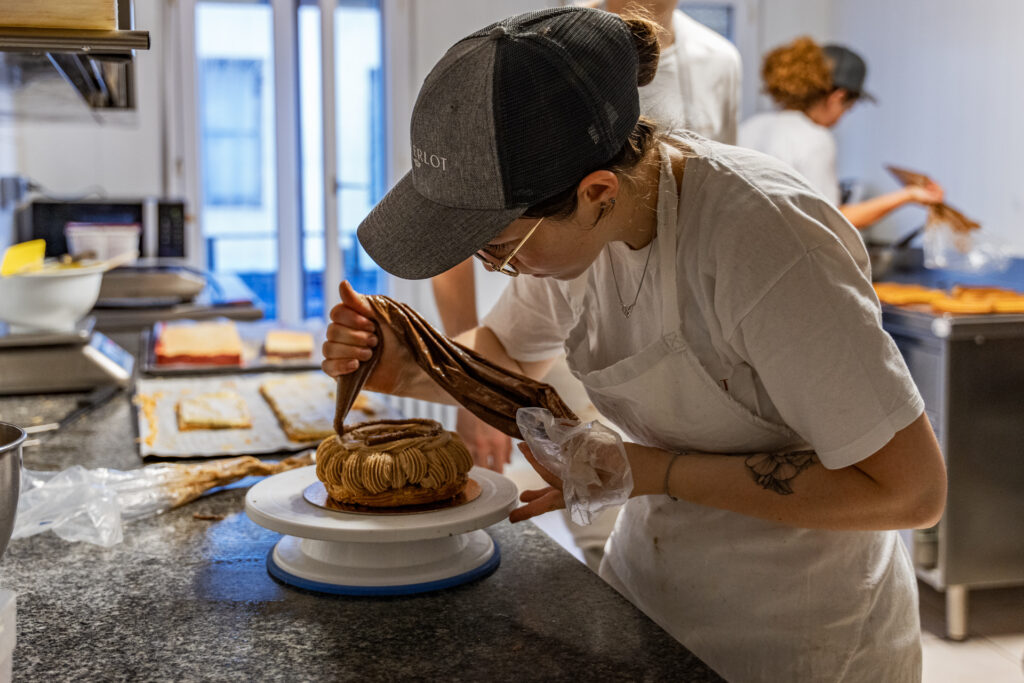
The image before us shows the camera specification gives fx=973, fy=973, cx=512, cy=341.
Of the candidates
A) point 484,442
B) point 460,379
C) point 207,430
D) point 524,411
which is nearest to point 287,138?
point 207,430

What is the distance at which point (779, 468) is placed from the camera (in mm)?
1147

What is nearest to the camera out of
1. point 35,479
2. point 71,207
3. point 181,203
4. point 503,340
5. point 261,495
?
point 261,495

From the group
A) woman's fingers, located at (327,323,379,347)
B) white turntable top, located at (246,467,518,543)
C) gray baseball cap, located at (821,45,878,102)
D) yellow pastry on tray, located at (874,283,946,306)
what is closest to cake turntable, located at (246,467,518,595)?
white turntable top, located at (246,467,518,543)

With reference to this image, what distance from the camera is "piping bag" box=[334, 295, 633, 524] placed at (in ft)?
3.72

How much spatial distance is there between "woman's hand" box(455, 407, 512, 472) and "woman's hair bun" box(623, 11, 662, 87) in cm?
86

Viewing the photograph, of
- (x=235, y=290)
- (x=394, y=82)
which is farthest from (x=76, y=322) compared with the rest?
(x=394, y=82)

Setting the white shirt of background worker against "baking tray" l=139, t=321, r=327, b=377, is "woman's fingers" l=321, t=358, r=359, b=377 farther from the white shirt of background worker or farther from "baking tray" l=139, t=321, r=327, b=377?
"baking tray" l=139, t=321, r=327, b=377

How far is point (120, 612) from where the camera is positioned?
109 centimetres

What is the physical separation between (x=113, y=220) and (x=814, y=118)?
291 centimetres

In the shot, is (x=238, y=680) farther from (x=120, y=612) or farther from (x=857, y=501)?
(x=857, y=501)

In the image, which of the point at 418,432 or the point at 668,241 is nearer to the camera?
the point at 668,241

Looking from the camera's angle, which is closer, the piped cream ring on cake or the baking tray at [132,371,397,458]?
the piped cream ring on cake

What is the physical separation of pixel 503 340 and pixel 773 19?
4753 mm

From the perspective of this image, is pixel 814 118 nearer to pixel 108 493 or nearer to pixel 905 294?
pixel 905 294
